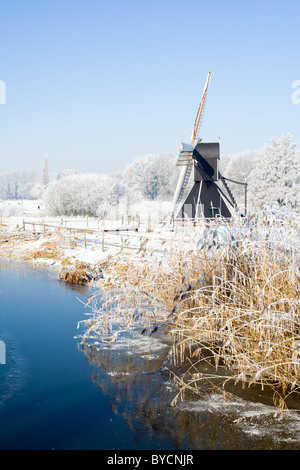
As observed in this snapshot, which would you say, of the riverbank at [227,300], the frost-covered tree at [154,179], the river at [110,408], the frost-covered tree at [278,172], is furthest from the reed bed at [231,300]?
the frost-covered tree at [154,179]

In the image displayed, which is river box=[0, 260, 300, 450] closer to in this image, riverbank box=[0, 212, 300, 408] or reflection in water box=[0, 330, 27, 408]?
reflection in water box=[0, 330, 27, 408]

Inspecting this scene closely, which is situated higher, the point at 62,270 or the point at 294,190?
the point at 294,190

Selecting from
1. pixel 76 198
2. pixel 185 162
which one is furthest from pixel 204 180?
pixel 76 198

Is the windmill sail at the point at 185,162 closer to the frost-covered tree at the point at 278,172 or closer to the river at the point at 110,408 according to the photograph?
the frost-covered tree at the point at 278,172

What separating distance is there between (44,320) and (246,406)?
485 cm

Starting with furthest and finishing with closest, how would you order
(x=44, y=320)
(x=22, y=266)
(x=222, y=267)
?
1. (x=22, y=266)
2. (x=44, y=320)
3. (x=222, y=267)

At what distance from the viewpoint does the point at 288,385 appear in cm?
511

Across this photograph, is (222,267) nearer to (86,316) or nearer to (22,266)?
(86,316)

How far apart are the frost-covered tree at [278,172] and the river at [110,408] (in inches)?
1484

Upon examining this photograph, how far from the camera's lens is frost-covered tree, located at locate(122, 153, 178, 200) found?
68750 millimetres

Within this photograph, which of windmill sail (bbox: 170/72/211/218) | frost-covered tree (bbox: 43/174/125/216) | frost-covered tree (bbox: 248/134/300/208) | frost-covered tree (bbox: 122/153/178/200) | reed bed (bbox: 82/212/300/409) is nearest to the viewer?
reed bed (bbox: 82/212/300/409)

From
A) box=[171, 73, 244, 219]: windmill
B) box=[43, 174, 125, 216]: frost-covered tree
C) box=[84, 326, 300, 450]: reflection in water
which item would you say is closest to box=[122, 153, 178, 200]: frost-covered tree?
box=[43, 174, 125, 216]: frost-covered tree

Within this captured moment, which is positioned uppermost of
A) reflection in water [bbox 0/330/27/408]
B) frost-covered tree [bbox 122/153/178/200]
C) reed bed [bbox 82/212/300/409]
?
frost-covered tree [bbox 122/153/178/200]
